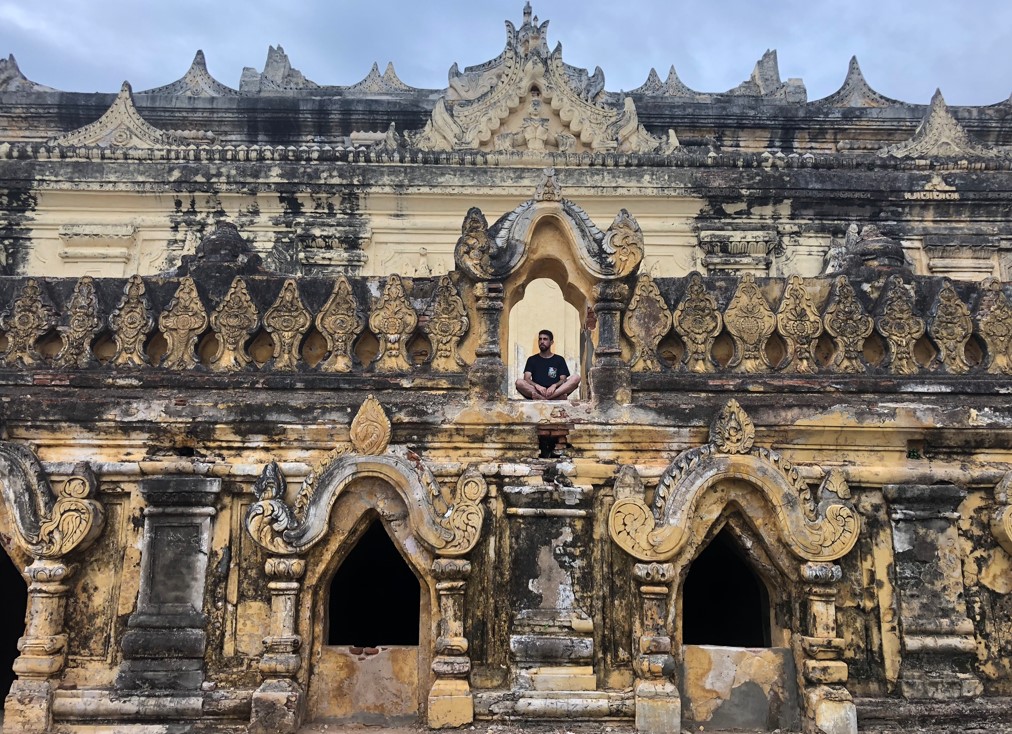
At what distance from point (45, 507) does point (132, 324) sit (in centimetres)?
140

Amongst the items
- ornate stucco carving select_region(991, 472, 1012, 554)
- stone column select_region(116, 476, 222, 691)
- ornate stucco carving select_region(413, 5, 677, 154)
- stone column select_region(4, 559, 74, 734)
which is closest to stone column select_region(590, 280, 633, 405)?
ornate stucco carving select_region(991, 472, 1012, 554)

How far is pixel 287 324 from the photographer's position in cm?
643

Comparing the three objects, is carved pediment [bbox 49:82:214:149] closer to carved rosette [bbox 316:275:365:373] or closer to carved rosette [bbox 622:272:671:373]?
carved rosette [bbox 316:275:365:373]

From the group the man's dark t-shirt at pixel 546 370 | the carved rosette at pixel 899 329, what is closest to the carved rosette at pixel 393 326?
the man's dark t-shirt at pixel 546 370

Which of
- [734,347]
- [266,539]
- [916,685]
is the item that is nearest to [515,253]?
[734,347]

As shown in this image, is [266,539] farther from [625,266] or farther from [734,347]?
[734,347]

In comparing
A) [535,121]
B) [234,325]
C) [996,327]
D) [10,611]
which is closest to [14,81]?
[535,121]

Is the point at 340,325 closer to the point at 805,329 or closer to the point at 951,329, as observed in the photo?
the point at 805,329

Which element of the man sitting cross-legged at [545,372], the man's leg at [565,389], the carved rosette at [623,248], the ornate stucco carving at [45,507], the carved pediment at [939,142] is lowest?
the ornate stucco carving at [45,507]

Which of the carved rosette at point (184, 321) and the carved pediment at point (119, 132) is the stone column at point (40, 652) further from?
the carved pediment at point (119, 132)

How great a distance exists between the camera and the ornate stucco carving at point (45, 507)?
5824 millimetres

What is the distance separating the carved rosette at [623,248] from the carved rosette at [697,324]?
0.47m

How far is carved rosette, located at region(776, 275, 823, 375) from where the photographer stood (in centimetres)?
A: 643

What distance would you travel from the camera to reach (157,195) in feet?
44.0
